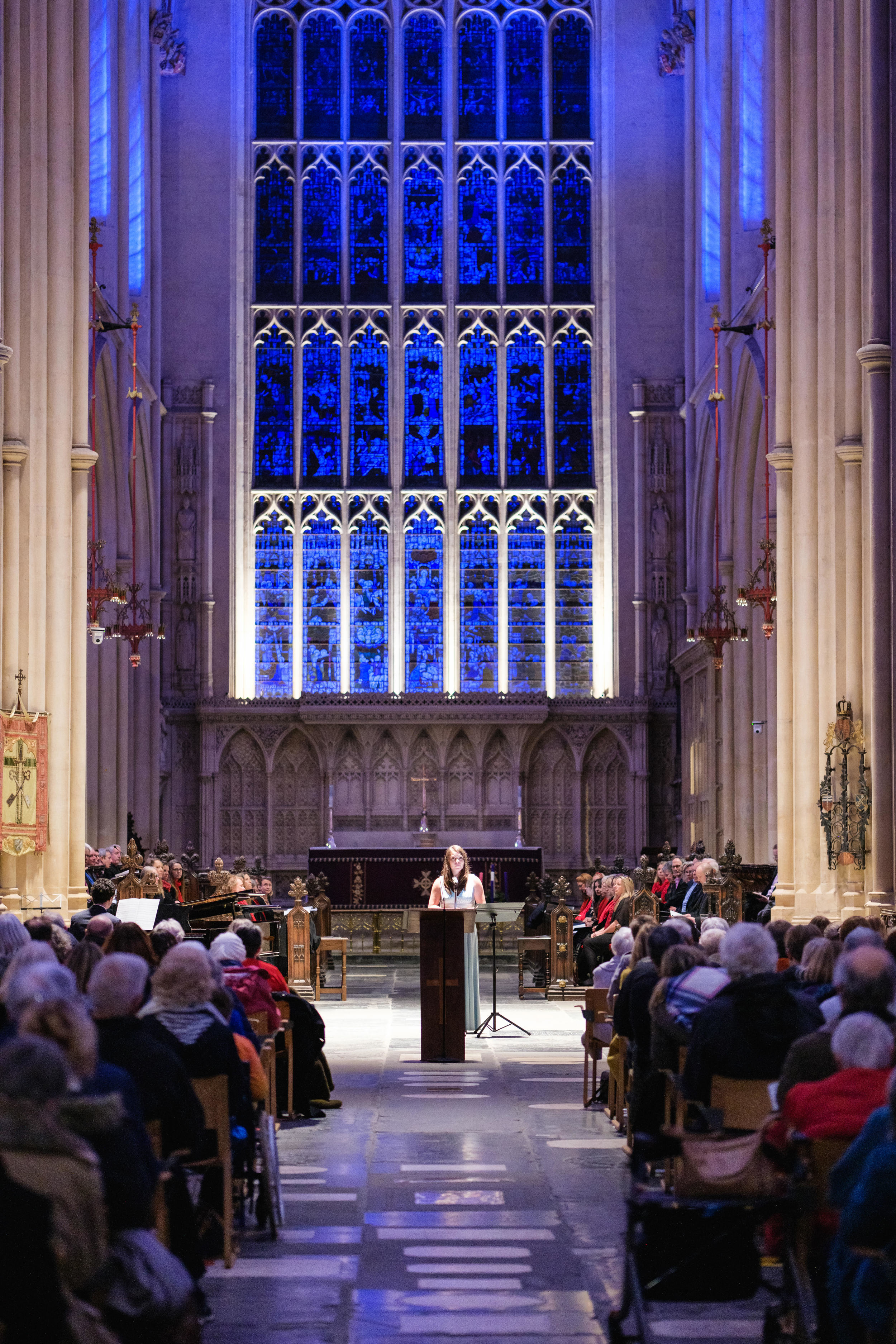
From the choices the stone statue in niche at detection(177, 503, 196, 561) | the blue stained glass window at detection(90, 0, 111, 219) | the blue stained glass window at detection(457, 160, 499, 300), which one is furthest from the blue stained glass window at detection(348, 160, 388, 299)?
the blue stained glass window at detection(90, 0, 111, 219)

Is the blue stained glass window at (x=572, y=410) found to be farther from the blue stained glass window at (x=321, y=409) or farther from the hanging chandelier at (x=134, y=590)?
the hanging chandelier at (x=134, y=590)

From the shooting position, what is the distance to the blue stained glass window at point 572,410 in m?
28.4

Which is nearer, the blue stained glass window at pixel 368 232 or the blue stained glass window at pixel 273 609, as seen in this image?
the blue stained glass window at pixel 273 609

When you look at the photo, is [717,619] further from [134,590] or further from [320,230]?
[320,230]

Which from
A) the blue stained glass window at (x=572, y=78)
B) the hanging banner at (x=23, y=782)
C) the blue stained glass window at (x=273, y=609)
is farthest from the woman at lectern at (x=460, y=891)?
the blue stained glass window at (x=572, y=78)

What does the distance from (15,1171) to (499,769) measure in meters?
23.8

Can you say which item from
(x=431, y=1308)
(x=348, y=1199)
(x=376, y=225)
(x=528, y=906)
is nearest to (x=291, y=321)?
(x=376, y=225)

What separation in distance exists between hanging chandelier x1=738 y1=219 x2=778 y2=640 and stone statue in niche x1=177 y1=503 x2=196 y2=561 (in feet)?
31.4

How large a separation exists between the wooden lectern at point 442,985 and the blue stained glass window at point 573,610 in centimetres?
1512

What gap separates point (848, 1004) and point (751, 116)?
19.9m

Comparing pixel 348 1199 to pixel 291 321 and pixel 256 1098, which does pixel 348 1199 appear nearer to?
pixel 256 1098

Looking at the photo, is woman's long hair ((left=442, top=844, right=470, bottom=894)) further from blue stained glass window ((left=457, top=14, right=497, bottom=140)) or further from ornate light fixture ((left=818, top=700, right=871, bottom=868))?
blue stained glass window ((left=457, top=14, right=497, bottom=140))

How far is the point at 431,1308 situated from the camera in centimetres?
604

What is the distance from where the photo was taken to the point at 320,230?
28.7 meters
